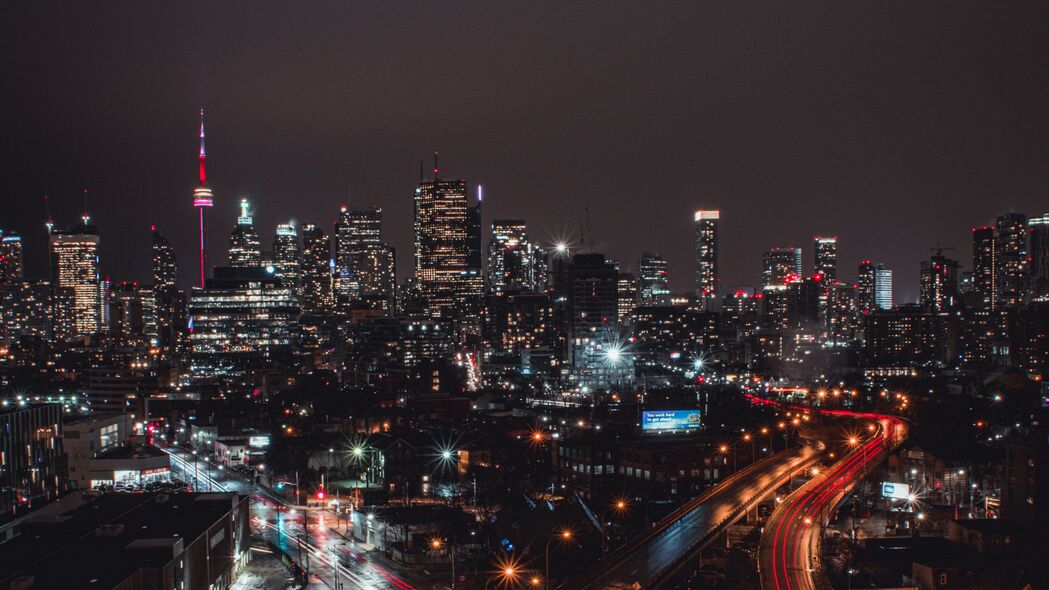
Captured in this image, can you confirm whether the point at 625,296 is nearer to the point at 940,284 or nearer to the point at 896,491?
the point at 940,284

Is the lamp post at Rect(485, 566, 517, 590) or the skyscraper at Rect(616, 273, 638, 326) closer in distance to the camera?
the lamp post at Rect(485, 566, 517, 590)

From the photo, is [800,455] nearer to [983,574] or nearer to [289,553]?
[983,574]

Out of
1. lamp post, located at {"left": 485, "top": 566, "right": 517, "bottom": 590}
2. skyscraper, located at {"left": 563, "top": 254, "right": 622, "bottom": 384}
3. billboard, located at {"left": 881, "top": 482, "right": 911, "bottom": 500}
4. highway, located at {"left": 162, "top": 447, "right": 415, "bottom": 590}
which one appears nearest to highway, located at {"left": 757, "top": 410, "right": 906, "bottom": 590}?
billboard, located at {"left": 881, "top": 482, "right": 911, "bottom": 500}

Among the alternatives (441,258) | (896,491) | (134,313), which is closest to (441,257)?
(441,258)

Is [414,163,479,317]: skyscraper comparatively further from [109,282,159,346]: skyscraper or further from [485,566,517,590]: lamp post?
[485,566,517,590]: lamp post

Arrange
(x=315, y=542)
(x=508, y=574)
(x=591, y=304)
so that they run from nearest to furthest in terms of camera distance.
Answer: (x=508, y=574)
(x=315, y=542)
(x=591, y=304)

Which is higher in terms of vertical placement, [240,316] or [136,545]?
[240,316]

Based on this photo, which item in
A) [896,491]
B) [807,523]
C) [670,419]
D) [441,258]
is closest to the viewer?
[807,523]
